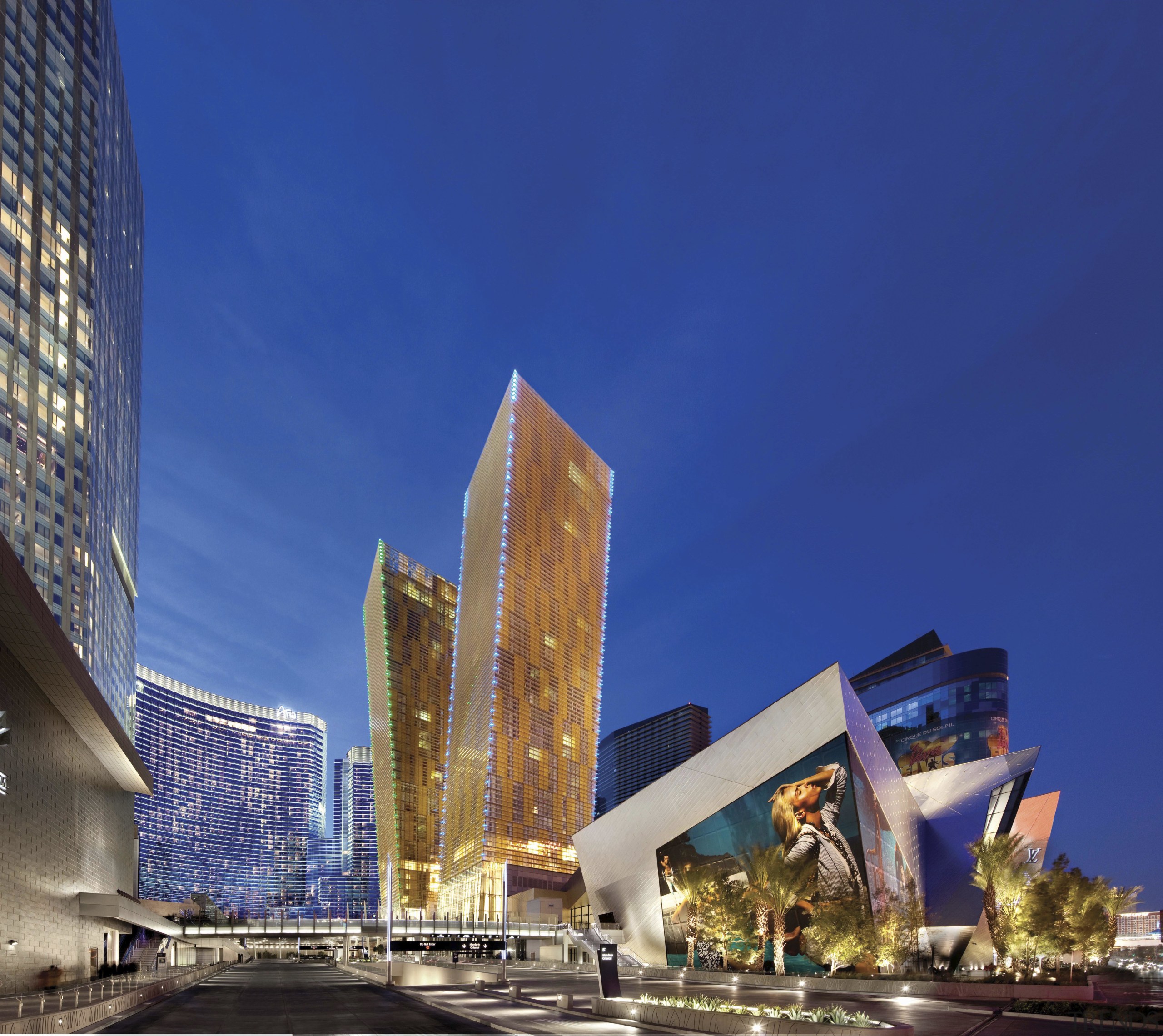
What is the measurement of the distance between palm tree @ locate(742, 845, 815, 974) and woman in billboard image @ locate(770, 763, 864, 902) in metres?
0.75

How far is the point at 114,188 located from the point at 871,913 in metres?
94.4

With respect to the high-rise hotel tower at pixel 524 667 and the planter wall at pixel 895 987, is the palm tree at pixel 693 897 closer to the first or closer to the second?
the planter wall at pixel 895 987

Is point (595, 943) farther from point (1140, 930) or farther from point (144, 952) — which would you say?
point (1140, 930)

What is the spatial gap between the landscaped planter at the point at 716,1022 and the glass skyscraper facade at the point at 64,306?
57.4 metres

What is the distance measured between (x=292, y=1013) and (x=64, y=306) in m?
63.1

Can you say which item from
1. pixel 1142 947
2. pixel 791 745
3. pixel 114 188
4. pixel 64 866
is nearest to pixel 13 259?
pixel 114 188

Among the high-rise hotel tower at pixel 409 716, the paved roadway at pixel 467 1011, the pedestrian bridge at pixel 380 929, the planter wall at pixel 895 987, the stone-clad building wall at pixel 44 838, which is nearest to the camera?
the paved roadway at pixel 467 1011

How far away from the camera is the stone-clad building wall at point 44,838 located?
118 feet

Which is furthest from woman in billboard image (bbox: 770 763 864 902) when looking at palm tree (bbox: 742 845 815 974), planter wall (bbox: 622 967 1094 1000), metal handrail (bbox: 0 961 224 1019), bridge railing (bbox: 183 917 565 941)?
bridge railing (bbox: 183 917 565 941)

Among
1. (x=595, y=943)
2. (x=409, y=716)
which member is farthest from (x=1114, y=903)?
(x=409, y=716)

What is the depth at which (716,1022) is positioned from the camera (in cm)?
2283

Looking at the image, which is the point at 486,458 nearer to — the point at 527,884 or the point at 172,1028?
the point at 527,884

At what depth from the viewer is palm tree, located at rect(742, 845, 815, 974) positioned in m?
49.2

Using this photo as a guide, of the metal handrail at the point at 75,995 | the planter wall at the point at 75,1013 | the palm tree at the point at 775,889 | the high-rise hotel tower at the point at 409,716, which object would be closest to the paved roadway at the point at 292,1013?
the planter wall at the point at 75,1013
